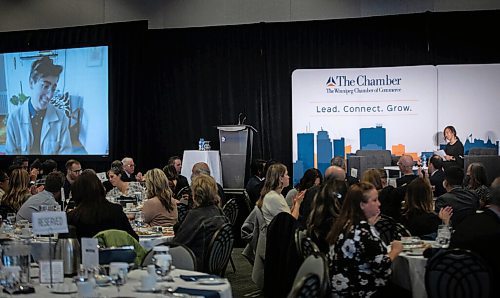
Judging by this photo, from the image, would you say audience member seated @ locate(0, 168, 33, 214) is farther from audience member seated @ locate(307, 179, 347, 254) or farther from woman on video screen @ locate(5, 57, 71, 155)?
woman on video screen @ locate(5, 57, 71, 155)

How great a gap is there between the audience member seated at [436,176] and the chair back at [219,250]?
4.28 m

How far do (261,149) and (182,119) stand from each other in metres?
1.55

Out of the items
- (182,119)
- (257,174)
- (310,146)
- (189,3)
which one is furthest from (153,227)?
(189,3)

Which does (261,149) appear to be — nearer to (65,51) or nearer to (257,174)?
(257,174)

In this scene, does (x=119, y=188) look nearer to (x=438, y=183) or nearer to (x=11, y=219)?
(x=11, y=219)

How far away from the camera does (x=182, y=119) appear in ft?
45.0

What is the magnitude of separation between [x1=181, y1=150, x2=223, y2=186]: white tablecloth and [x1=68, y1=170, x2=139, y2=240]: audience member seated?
6794mm

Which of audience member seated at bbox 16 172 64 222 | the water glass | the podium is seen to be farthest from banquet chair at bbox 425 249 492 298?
the podium

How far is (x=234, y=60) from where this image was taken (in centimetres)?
1338

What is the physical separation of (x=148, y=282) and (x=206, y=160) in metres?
→ 8.58

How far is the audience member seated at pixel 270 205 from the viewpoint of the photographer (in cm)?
734

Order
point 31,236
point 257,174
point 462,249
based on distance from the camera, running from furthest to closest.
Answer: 1. point 257,174
2. point 31,236
3. point 462,249

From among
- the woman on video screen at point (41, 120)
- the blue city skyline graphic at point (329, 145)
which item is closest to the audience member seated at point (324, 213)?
the blue city skyline graphic at point (329, 145)

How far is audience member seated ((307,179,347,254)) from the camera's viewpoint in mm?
5930
